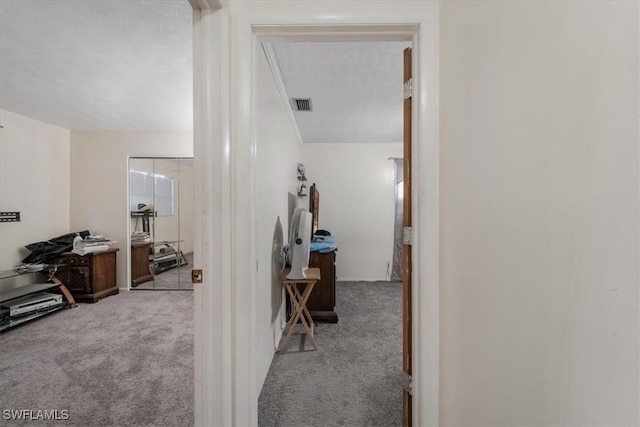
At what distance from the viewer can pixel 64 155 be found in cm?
391

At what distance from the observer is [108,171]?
399 centimetres

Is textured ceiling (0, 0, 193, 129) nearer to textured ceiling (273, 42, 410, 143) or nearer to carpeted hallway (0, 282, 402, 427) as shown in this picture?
textured ceiling (273, 42, 410, 143)

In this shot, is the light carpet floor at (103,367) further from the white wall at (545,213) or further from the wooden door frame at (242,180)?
the white wall at (545,213)

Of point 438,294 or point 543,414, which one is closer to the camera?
point 543,414

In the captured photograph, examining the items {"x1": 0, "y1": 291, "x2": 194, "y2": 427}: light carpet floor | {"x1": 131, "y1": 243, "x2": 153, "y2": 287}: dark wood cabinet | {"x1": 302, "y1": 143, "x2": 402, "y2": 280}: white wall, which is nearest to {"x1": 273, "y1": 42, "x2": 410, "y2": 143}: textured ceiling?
{"x1": 302, "y1": 143, "x2": 402, "y2": 280}: white wall

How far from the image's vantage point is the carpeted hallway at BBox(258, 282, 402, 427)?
157 cm

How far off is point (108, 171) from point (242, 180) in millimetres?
4142

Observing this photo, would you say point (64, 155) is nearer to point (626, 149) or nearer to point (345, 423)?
point (345, 423)

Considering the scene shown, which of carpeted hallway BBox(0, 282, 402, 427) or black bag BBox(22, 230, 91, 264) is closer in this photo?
carpeted hallway BBox(0, 282, 402, 427)

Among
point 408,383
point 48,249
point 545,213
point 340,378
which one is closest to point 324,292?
point 340,378

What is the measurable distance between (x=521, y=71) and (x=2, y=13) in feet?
9.16

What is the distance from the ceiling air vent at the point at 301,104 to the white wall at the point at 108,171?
6.64 feet

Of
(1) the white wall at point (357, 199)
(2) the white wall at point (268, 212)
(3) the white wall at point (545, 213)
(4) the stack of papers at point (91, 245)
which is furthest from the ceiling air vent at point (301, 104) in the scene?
(4) the stack of papers at point (91, 245)

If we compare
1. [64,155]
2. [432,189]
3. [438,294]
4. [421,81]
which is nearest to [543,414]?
[438,294]
